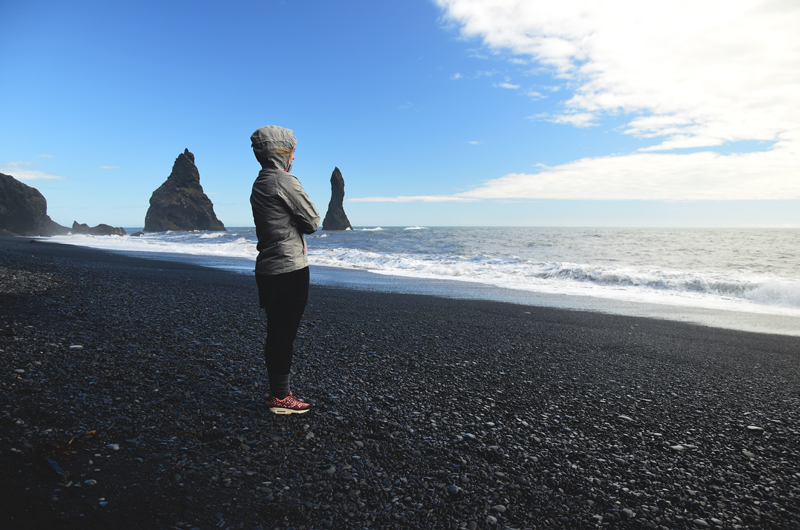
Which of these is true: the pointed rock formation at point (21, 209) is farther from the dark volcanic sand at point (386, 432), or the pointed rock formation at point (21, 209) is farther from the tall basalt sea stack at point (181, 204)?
the dark volcanic sand at point (386, 432)

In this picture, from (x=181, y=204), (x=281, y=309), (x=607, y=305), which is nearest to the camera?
(x=281, y=309)

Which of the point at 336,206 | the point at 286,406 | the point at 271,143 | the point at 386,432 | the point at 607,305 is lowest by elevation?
the point at 386,432

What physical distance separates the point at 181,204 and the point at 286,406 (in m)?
127

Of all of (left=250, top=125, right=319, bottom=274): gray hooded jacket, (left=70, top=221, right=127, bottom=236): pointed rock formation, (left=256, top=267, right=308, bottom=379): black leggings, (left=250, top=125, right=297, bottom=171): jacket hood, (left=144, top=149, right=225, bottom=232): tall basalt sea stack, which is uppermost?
(left=144, top=149, right=225, bottom=232): tall basalt sea stack

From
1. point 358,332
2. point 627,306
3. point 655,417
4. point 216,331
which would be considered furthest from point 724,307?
point 216,331

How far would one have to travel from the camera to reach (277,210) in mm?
3346

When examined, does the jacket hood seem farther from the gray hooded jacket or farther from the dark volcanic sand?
the dark volcanic sand

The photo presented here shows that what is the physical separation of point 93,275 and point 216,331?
8109mm

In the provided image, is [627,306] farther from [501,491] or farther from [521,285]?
[501,491]

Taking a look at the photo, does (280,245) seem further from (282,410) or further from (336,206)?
(336,206)

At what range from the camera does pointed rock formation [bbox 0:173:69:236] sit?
70.4 m

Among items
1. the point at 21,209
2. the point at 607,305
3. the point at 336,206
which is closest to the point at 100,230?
the point at 21,209

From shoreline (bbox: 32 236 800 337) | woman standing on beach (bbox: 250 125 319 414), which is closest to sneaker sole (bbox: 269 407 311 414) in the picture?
woman standing on beach (bbox: 250 125 319 414)

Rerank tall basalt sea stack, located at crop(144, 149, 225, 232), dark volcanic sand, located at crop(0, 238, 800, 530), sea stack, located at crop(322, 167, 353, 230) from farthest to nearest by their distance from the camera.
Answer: sea stack, located at crop(322, 167, 353, 230) → tall basalt sea stack, located at crop(144, 149, 225, 232) → dark volcanic sand, located at crop(0, 238, 800, 530)
